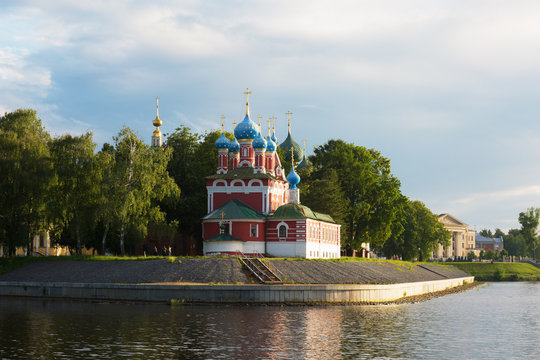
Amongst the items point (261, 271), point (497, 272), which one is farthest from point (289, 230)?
point (497, 272)

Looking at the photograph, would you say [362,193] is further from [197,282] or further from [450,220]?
[450,220]

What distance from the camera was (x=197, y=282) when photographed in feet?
169

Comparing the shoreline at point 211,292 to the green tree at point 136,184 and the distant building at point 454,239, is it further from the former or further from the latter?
the distant building at point 454,239

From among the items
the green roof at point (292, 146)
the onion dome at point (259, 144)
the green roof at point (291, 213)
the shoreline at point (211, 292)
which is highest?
the green roof at point (292, 146)

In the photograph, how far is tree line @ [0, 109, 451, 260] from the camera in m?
60.4

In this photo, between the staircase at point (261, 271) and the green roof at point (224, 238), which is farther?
the green roof at point (224, 238)

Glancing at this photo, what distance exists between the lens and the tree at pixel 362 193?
283 feet

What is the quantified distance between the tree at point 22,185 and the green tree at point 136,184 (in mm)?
6199

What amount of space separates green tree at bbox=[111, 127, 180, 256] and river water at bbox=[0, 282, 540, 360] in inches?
539

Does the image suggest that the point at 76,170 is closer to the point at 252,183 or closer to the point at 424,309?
the point at 252,183

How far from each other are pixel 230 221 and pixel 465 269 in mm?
63156

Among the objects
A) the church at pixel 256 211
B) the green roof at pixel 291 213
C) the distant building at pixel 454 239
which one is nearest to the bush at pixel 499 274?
the church at pixel 256 211

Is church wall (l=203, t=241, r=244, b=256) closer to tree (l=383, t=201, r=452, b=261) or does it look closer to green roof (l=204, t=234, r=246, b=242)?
green roof (l=204, t=234, r=246, b=242)

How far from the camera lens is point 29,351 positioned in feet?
94.9
